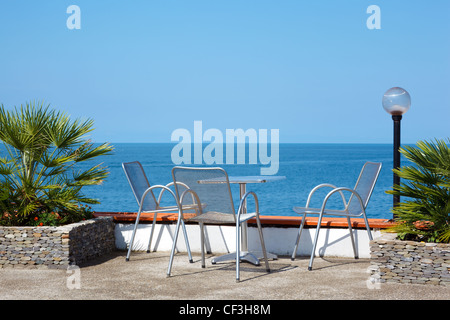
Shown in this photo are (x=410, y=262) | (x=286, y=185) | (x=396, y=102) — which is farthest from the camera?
(x=286, y=185)

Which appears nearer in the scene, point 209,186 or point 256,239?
point 209,186

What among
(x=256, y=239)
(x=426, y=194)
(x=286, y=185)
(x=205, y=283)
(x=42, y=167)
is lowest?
(x=286, y=185)

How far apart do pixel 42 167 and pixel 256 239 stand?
236 cm

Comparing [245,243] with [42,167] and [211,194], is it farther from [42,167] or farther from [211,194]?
[42,167]

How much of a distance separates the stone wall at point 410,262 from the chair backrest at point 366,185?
0.81 metres

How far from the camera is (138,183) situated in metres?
6.27

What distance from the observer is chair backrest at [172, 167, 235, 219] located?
5.04 meters

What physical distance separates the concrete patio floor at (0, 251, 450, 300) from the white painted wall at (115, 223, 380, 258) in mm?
174

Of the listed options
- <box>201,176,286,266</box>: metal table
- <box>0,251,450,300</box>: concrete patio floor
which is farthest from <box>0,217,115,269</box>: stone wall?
<box>201,176,286,266</box>: metal table

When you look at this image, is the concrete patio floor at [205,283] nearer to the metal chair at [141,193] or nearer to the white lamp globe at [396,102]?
the metal chair at [141,193]

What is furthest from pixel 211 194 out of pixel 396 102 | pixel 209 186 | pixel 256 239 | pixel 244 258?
pixel 396 102

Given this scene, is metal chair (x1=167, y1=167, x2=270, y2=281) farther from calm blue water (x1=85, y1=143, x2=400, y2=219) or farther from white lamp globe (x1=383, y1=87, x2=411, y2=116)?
calm blue water (x1=85, y1=143, x2=400, y2=219)

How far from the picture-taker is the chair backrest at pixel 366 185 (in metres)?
5.66

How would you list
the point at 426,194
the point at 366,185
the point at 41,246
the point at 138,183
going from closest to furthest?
1. the point at 426,194
2. the point at 41,246
3. the point at 366,185
4. the point at 138,183
